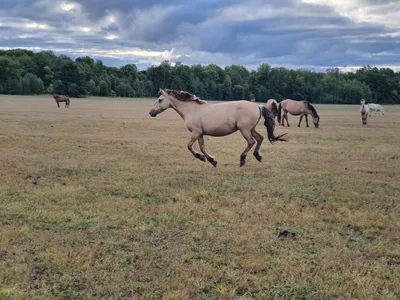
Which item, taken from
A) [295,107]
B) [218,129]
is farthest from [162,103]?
[295,107]

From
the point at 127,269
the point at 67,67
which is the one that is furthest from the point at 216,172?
the point at 67,67

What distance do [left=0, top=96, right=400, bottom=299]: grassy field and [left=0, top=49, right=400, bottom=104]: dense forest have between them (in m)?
86.4

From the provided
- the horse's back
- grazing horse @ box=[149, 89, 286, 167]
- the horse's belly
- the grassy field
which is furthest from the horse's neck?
the horse's back

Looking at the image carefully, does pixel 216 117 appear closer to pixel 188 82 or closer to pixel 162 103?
pixel 162 103

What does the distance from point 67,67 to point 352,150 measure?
291 feet

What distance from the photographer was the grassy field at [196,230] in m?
4.39

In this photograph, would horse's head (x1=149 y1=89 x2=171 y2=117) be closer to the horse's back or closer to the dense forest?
the horse's back

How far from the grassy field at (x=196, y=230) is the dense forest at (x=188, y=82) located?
86392 mm

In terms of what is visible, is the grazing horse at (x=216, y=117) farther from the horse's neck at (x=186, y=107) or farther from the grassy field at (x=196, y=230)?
the grassy field at (x=196, y=230)

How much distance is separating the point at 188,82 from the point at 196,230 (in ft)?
333

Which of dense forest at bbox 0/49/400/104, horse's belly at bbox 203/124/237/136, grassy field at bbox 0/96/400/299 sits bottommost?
grassy field at bbox 0/96/400/299

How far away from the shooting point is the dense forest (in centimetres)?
9462

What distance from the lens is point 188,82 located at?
106m

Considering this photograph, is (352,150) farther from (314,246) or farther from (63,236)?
(63,236)
